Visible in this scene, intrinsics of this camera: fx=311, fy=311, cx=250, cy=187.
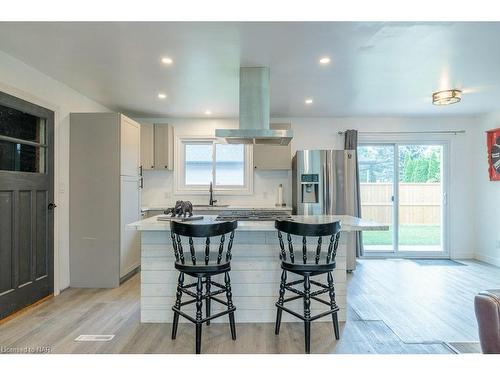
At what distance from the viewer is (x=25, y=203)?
3098mm

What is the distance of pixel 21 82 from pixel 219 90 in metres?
2.04

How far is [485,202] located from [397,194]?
A: 1.34m

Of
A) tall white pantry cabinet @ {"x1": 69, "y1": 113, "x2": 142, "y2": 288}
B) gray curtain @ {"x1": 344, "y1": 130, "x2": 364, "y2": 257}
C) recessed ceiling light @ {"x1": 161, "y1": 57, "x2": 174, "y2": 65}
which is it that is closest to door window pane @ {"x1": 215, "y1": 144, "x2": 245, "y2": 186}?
gray curtain @ {"x1": 344, "y1": 130, "x2": 364, "y2": 257}

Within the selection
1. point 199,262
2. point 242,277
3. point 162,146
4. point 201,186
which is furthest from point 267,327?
point 162,146

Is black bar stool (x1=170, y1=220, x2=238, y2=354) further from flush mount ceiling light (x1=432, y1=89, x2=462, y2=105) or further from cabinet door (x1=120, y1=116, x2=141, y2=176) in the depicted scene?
flush mount ceiling light (x1=432, y1=89, x2=462, y2=105)

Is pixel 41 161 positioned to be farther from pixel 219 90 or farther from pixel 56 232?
pixel 219 90

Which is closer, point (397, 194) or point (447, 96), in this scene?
point (447, 96)

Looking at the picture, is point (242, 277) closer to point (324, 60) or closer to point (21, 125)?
point (324, 60)

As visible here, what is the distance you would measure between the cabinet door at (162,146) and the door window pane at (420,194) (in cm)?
405

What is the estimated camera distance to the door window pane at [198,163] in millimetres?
5438

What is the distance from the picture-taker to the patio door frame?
5469mm

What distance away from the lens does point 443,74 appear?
3.37 m

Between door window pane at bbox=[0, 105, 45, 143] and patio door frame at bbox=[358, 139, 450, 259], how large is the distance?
4.72 meters
